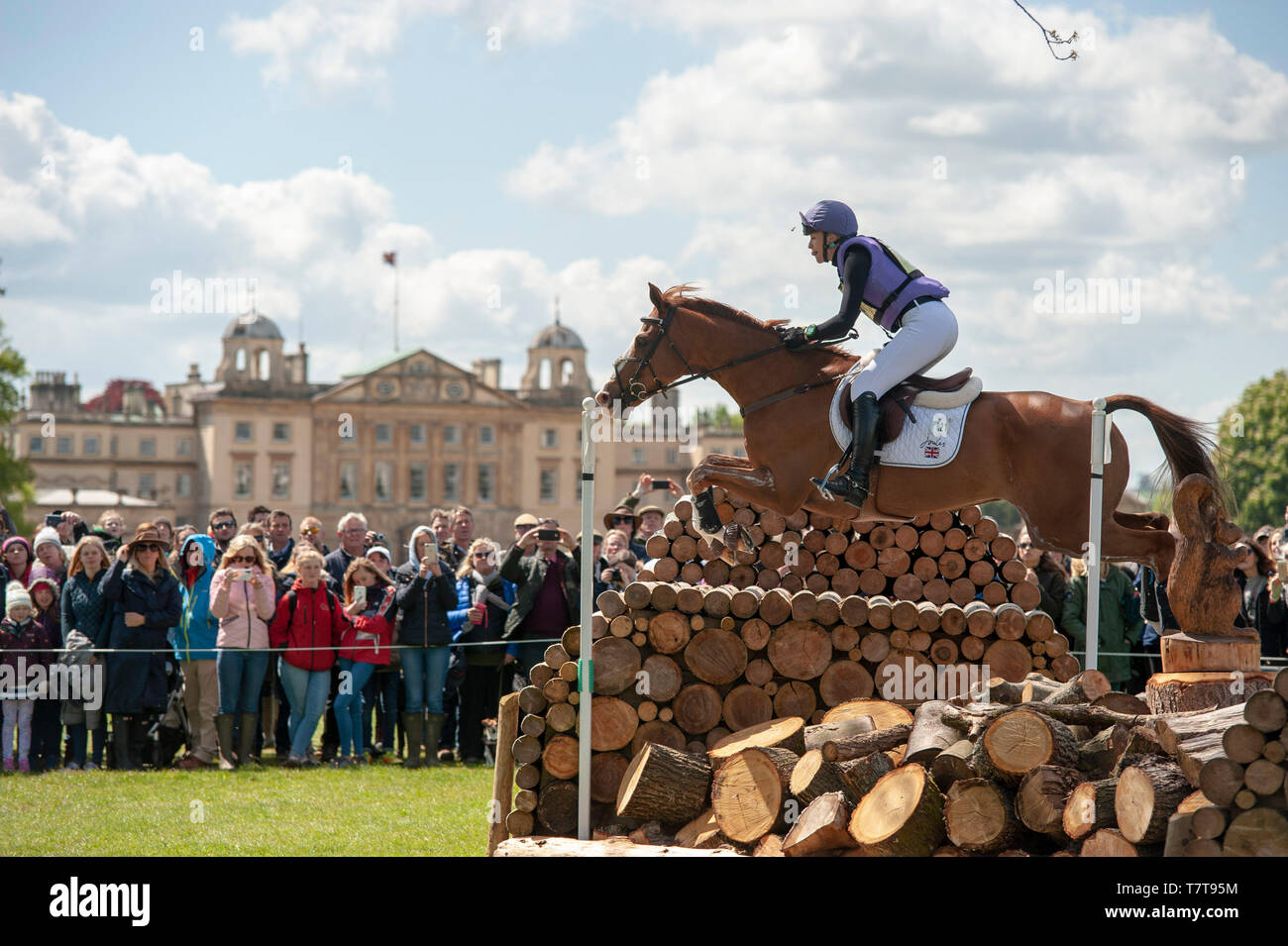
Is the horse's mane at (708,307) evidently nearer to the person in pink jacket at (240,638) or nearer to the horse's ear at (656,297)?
the horse's ear at (656,297)

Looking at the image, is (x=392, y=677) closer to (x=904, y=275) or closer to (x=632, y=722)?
(x=632, y=722)

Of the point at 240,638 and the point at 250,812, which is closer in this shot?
the point at 250,812

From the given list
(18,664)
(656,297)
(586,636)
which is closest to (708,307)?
(656,297)

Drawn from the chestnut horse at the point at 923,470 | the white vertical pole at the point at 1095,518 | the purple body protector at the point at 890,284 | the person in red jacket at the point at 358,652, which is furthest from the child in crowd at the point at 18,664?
→ the white vertical pole at the point at 1095,518

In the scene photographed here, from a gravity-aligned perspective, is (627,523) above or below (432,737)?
above

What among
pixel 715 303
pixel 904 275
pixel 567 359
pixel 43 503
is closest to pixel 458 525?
pixel 715 303

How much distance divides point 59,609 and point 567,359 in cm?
9048

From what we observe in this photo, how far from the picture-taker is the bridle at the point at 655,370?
8.09 metres

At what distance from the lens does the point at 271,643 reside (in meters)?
11.5

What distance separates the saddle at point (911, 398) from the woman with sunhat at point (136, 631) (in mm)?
6035

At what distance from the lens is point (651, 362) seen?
26.8 feet

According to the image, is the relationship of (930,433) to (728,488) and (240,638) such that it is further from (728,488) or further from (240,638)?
(240,638)

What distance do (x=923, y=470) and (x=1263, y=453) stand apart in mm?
54644

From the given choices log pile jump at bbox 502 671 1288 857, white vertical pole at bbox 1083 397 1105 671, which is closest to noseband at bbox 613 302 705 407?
log pile jump at bbox 502 671 1288 857
